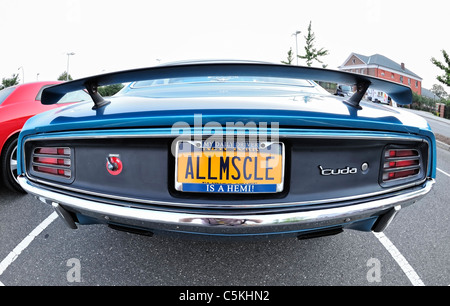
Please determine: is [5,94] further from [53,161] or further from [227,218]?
[227,218]

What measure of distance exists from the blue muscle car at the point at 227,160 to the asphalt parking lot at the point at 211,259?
0.49 m

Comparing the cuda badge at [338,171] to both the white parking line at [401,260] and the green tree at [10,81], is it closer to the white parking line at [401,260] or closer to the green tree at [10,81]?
the white parking line at [401,260]

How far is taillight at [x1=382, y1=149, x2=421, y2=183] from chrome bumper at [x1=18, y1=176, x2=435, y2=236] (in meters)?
0.13

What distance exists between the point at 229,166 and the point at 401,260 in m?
1.55

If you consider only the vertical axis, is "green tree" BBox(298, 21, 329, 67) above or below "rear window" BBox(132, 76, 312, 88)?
above

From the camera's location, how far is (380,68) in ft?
161

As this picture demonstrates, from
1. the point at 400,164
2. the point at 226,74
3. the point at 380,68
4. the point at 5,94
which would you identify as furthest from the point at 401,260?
the point at 380,68

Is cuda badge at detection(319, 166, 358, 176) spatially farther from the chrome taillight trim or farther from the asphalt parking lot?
the chrome taillight trim

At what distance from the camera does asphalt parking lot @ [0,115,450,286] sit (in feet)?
5.25

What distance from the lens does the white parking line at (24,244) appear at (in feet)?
5.61

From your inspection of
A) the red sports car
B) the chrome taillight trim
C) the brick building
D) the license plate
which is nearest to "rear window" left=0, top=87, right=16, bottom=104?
the red sports car

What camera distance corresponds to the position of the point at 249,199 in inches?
46.2

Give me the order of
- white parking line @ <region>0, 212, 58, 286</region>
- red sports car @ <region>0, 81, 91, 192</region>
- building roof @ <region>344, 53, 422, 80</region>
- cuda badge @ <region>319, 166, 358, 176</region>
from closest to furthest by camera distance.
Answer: cuda badge @ <region>319, 166, 358, 176</region> < white parking line @ <region>0, 212, 58, 286</region> < red sports car @ <region>0, 81, 91, 192</region> < building roof @ <region>344, 53, 422, 80</region>
